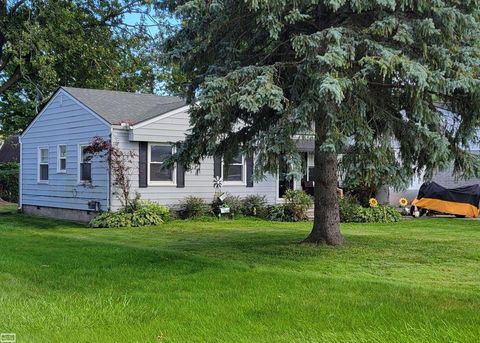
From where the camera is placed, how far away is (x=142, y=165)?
17234 millimetres

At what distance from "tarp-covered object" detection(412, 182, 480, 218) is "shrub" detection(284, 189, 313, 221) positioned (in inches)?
161

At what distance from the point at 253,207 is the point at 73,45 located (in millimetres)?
9232

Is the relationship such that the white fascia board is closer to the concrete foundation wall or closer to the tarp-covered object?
the concrete foundation wall

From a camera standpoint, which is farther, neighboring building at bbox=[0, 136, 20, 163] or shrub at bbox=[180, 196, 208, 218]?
neighboring building at bbox=[0, 136, 20, 163]

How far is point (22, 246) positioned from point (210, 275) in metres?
5.28

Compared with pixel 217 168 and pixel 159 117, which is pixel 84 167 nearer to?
pixel 159 117

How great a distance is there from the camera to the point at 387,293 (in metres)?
6.78

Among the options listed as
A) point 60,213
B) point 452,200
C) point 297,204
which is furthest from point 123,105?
point 452,200

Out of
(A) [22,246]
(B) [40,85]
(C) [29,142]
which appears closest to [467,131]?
(A) [22,246]

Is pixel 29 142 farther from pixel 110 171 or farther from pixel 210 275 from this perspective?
pixel 210 275

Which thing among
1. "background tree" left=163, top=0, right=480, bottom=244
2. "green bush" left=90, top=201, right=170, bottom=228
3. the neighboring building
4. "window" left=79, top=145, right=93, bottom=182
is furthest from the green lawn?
the neighboring building

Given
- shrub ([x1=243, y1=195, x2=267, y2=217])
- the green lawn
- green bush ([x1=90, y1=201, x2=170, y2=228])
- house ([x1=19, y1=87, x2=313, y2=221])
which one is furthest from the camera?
shrub ([x1=243, y1=195, x2=267, y2=217])

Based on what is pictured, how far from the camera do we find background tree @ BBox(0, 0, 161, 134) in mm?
20094

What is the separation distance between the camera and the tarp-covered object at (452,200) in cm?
1889
